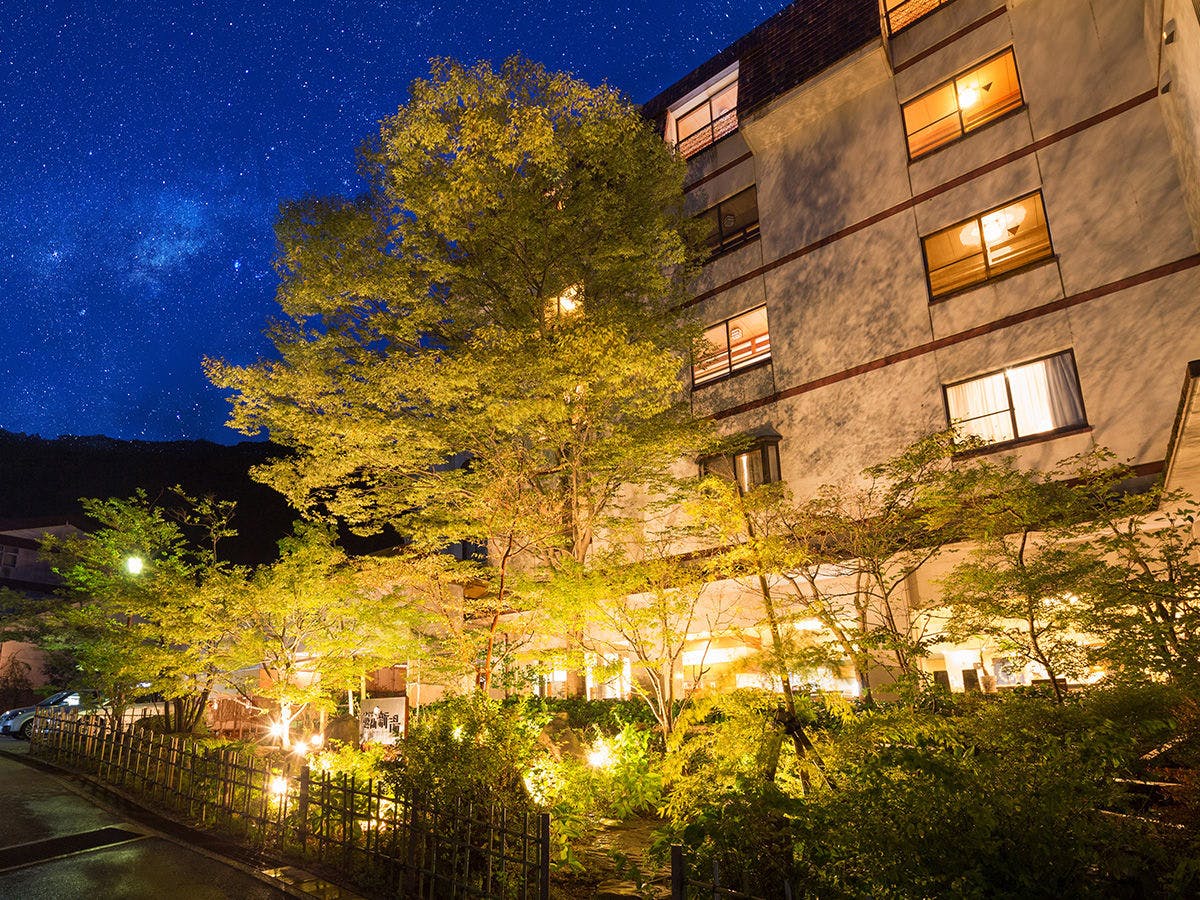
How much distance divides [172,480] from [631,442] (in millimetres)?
56696

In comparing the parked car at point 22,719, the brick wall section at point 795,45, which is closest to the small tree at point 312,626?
the parked car at point 22,719

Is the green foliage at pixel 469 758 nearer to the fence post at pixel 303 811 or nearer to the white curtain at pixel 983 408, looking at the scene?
the fence post at pixel 303 811

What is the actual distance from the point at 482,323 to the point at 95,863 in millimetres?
12666

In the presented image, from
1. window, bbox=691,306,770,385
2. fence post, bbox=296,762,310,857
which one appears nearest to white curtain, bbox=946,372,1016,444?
window, bbox=691,306,770,385

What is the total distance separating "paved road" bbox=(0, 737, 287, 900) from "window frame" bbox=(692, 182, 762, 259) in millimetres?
18289

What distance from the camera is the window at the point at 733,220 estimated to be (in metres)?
20.5

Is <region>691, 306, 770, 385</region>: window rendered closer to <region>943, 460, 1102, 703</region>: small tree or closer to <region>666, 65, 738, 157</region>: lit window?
<region>666, 65, 738, 157</region>: lit window

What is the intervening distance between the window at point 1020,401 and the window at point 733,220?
8039 mm

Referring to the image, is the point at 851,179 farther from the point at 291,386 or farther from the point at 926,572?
the point at 291,386

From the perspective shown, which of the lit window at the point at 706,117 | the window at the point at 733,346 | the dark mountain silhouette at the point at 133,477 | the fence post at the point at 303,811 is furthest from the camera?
the dark mountain silhouette at the point at 133,477

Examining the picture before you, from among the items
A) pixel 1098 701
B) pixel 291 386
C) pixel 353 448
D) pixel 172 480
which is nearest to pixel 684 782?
pixel 1098 701

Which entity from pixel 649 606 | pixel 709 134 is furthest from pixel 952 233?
pixel 649 606

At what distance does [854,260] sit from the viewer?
57.9ft

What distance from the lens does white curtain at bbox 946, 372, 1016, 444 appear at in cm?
1470
